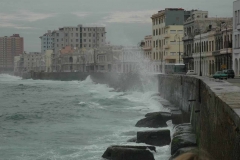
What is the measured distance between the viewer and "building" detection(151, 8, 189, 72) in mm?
89625

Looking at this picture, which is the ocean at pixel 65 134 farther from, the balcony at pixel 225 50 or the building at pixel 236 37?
the balcony at pixel 225 50

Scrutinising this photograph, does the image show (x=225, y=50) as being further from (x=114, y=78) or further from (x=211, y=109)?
(x=211, y=109)

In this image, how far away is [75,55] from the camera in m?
178

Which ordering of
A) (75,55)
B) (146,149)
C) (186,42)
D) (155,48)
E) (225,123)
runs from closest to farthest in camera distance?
(225,123) → (146,149) → (186,42) → (155,48) → (75,55)

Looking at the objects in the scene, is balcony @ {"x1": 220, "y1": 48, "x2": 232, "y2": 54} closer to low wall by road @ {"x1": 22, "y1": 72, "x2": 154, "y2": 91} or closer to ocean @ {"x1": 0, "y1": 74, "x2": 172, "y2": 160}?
low wall by road @ {"x1": 22, "y1": 72, "x2": 154, "y2": 91}

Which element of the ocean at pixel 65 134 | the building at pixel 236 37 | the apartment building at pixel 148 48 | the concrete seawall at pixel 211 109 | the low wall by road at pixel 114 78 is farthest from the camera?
the apartment building at pixel 148 48

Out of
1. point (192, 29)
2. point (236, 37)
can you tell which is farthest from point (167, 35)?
point (236, 37)

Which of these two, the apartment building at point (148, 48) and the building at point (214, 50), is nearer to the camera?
the building at point (214, 50)

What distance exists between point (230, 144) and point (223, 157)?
3.91 feet

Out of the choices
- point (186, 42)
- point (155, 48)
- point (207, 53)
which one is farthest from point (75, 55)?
point (207, 53)

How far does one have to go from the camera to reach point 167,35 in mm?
90562

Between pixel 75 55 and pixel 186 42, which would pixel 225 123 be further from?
pixel 75 55

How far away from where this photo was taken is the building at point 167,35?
8962 centimetres

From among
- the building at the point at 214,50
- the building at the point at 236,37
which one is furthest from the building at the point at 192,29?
the building at the point at 236,37
